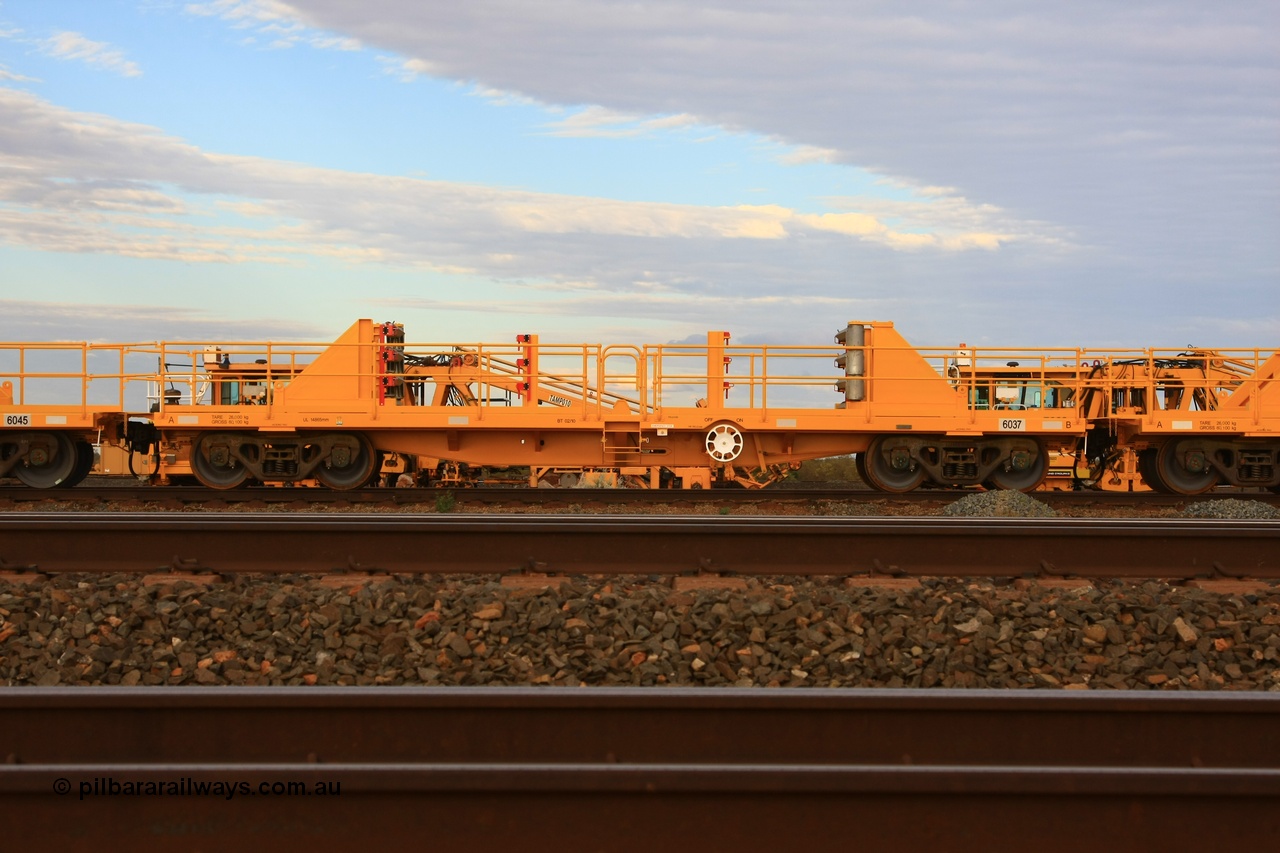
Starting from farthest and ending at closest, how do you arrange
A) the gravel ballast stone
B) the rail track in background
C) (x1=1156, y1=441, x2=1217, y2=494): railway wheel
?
(x1=1156, y1=441, x2=1217, y2=494): railway wheel, the rail track in background, the gravel ballast stone

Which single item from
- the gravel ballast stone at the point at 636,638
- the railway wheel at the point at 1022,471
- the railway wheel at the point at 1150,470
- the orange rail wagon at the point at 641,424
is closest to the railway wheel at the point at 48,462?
the orange rail wagon at the point at 641,424

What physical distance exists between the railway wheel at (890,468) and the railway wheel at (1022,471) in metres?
1.27

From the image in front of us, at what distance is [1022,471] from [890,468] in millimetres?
2100

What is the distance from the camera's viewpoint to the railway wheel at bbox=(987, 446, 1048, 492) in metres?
16.0

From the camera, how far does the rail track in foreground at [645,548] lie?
24.9 ft

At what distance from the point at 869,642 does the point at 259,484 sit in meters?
13.4

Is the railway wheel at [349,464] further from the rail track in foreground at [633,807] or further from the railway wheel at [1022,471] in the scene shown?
the rail track in foreground at [633,807]

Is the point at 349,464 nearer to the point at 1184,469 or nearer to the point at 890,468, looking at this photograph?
the point at 890,468

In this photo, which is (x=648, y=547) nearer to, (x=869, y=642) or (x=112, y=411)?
(x=869, y=642)

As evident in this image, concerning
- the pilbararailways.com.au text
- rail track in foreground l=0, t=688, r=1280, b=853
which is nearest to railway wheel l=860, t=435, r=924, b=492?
rail track in foreground l=0, t=688, r=1280, b=853

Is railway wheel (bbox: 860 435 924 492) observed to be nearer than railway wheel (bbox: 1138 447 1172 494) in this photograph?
Yes

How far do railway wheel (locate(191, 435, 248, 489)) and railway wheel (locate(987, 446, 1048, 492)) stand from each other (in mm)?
11783

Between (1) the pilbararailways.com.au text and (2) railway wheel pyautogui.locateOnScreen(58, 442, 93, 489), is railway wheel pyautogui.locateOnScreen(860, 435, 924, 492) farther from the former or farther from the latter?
(1) the pilbararailways.com.au text

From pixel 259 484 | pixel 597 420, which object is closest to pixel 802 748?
pixel 597 420
